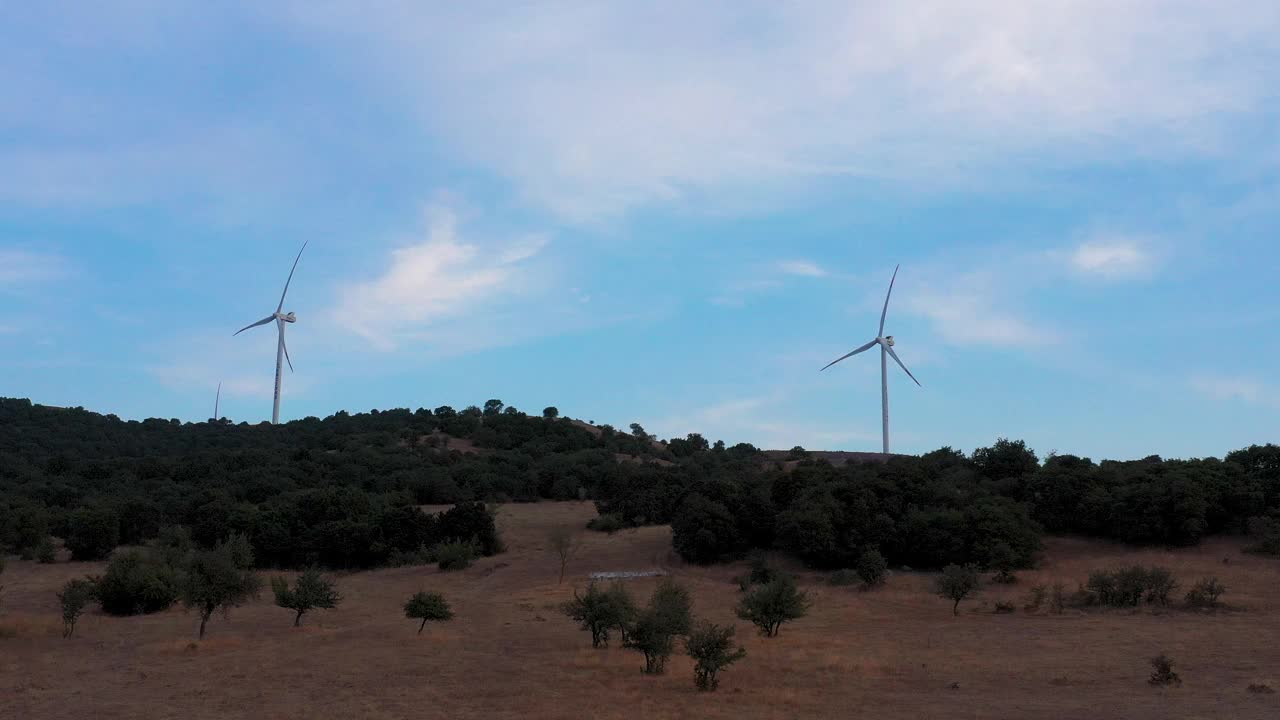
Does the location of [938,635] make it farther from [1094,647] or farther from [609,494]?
[609,494]

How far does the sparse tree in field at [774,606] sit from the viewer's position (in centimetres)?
3984

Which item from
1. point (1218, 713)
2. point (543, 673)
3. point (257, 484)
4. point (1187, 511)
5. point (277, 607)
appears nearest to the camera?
point (1218, 713)

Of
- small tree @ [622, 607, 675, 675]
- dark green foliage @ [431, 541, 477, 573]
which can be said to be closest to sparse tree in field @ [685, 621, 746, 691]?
small tree @ [622, 607, 675, 675]

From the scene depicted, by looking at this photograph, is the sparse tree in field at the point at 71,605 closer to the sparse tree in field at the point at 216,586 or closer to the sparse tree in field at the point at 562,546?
the sparse tree in field at the point at 216,586

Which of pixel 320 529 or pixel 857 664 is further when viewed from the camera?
pixel 320 529

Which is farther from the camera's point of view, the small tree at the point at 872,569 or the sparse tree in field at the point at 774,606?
the small tree at the point at 872,569

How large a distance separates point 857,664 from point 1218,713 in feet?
37.1

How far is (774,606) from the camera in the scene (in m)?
39.9

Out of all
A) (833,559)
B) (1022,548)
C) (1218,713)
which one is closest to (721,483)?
(833,559)

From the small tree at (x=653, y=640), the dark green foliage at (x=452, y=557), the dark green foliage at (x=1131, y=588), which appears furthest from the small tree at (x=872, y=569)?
the dark green foliage at (x=452, y=557)

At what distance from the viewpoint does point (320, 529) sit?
2776 inches

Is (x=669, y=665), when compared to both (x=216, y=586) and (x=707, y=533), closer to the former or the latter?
(x=216, y=586)

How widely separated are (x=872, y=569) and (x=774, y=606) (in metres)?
15.9

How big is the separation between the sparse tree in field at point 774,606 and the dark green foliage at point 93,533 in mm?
49528
